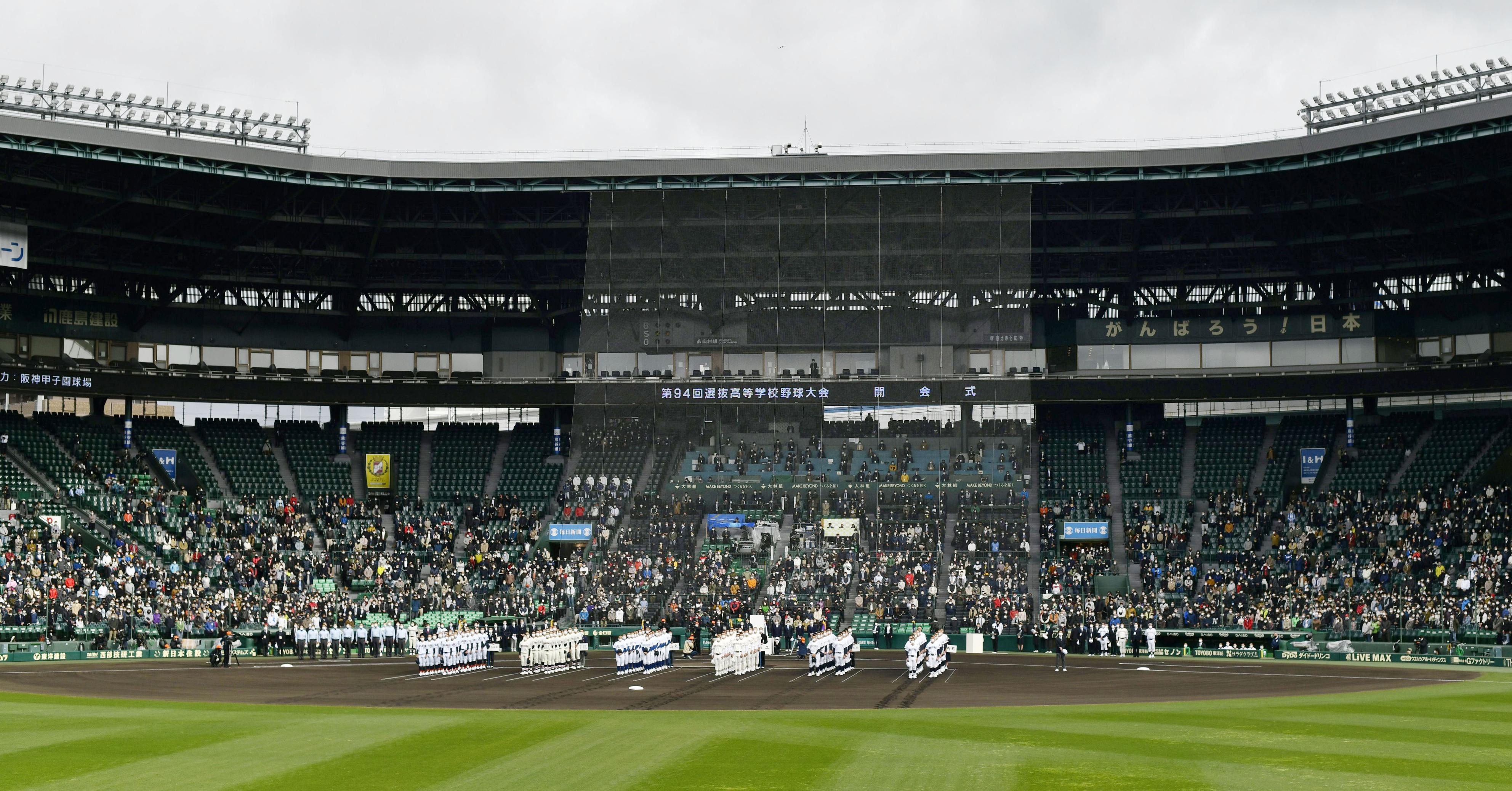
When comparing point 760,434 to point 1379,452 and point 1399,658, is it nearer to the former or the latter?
point 1399,658

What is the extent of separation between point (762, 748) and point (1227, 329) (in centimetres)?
5116

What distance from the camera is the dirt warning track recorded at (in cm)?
3328

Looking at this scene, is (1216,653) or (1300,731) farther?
(1216,653)

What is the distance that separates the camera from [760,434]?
2014 inches

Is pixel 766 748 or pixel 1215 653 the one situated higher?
pixel 766 748

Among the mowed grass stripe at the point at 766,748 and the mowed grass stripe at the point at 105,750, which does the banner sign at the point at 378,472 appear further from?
the mowed grass stripe at the point at 105,750

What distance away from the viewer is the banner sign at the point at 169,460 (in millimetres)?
67312

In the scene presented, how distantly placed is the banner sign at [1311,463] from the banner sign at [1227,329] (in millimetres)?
5460

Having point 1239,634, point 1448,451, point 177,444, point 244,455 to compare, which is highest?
point 177,444

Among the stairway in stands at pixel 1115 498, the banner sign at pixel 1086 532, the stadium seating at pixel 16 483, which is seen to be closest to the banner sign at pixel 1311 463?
the stairway in stands at pixel 1115 498

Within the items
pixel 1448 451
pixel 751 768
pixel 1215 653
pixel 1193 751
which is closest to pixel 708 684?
pixel 751 768

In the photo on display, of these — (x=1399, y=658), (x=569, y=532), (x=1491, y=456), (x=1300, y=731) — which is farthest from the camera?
(x=1491, y=456)

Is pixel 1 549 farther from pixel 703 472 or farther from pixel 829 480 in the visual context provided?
pixel 829 480

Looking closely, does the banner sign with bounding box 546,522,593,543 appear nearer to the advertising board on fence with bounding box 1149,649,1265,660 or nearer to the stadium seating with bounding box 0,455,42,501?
the advertising board on fence with bounding box 1149,649,1265,660
